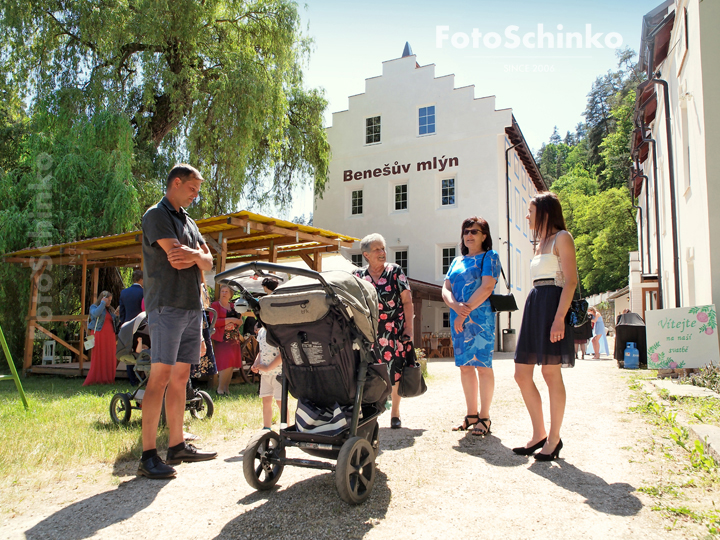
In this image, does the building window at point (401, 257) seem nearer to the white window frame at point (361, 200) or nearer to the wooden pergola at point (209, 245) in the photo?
the white window frame at point (361, 200)

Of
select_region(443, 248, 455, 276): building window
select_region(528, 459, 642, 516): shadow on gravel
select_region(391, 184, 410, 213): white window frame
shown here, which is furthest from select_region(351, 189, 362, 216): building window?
select_region(528, 459, 642, 516): shadow on gravel

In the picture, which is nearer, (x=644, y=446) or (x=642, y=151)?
(x=644, y=446)

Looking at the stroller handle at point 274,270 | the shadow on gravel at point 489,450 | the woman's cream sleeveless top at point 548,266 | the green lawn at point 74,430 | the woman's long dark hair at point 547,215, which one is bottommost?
the green lawn at point 74,430

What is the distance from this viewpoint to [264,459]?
10.4ft

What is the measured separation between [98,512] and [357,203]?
69.6 feet

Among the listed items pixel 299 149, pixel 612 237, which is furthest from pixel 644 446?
pixel 612 237

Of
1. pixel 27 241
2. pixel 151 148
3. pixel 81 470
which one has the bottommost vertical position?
pixel 81 470

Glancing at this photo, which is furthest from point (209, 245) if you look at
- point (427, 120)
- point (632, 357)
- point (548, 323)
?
point (427, 120)

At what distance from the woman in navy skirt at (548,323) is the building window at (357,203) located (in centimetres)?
1964

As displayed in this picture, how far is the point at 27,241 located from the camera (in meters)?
12.4

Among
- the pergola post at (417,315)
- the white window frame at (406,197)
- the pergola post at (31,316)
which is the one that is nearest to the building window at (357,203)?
the white window frame at (406,197)

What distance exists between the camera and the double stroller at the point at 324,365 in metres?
2.99

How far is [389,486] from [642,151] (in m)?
21.6

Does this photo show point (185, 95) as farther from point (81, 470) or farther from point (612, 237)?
point (612, 237)
